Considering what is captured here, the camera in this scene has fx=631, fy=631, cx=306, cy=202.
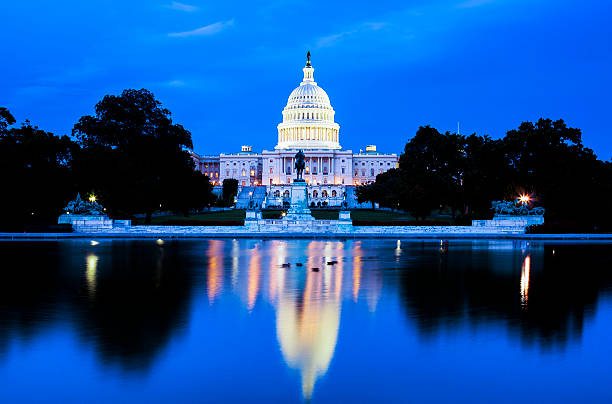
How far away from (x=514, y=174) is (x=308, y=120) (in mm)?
134670

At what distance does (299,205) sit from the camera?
51.7 metres

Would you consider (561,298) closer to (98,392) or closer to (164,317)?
(164,317)

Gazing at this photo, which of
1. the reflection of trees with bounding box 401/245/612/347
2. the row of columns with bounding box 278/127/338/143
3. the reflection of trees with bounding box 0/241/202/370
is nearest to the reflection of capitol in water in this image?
the reflection of trees with bounding box 0/241/202/370

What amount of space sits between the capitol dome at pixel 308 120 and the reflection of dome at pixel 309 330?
169 meters

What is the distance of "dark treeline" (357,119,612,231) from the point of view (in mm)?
48156

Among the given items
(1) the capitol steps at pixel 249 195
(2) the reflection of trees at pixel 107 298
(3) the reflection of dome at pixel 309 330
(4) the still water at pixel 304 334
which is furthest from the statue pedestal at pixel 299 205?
(1) the capitol steps at pixel 249 195

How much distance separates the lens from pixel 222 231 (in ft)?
151

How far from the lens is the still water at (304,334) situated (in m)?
8.61

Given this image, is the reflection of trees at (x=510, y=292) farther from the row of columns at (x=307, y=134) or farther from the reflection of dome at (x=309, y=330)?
the row of columns at (x=307, y=134)

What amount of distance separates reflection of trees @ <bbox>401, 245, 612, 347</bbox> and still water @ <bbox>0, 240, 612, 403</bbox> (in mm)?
62

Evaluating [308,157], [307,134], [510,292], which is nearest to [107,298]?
[510,292]

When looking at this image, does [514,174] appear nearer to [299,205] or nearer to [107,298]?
[299,205]

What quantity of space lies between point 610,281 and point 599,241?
73.5 feet

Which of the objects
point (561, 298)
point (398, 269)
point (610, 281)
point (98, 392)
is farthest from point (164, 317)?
point (610, 281)
